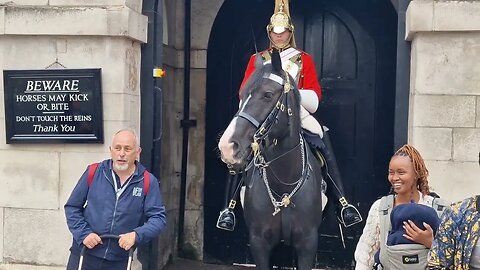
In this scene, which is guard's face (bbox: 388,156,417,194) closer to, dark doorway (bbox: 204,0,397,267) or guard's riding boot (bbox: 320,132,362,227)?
guard's riding boot (bbox: 320,132,362,227)

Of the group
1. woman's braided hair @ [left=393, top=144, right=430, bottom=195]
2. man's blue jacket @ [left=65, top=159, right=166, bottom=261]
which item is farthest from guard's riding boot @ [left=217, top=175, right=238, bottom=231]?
woman's braided hair @ [left=393, top=144, right=430, bottom=195]

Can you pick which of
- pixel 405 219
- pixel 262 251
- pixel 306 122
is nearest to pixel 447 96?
pixel 306 122

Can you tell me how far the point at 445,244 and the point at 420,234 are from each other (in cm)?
35

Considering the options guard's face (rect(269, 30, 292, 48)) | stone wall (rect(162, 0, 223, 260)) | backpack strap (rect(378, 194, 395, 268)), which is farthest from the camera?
stone wall (rect(162, 0, 223, 260))

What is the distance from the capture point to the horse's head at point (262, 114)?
4.62 meters

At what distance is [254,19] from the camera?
8.28 meters

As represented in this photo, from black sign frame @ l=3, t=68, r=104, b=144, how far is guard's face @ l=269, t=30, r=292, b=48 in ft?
4.84

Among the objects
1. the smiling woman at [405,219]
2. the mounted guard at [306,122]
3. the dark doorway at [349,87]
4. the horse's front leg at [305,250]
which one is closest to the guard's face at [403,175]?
the smiling woman at [405,219]

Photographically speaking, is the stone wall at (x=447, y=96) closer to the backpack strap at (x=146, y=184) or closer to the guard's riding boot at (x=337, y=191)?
the guard's riding boot at (x=337, y=191)

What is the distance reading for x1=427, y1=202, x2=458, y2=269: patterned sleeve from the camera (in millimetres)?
3113

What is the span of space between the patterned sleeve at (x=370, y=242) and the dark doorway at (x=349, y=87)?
4022mm

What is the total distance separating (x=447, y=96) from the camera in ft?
18.9

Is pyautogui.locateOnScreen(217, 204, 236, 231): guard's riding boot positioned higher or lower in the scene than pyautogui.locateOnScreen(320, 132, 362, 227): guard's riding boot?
lower

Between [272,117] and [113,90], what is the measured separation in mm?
1880
